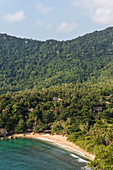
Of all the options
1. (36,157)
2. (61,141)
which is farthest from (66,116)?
(36,157)

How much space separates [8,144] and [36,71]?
435ft

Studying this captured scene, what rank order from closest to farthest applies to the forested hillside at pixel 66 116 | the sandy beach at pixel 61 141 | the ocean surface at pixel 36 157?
the ocean surface at pixel 36 157
the sandy beach at pixel 61 141
the forested hillside at pixel 66 116

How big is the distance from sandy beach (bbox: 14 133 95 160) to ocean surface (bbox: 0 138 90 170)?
2.08 metres

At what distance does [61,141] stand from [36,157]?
14.1 m

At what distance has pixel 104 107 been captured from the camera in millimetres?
88688

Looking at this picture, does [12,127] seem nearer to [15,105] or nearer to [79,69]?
[15,105]

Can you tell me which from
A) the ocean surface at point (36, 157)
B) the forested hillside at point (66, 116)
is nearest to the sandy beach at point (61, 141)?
the forested hillside at point (66, 116)

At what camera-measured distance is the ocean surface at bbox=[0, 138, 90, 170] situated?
4294 centimetres

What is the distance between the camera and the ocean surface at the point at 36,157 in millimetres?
42938

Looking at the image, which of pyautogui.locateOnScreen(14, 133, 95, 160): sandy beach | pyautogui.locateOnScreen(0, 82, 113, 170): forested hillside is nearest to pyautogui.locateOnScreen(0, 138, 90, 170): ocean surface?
pyautogui.locateOnScreen(14, 133, 95, 160): sandy beach

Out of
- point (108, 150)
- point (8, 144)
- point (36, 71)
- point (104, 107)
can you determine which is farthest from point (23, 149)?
point (36, 71)

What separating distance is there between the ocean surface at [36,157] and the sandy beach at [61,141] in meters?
2.08

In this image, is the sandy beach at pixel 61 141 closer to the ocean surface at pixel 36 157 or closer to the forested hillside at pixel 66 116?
the forested hillside at pixel 66 116

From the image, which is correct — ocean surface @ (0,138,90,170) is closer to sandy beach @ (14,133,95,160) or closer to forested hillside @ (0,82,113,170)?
sandy beach @ (14,133,95,160)
